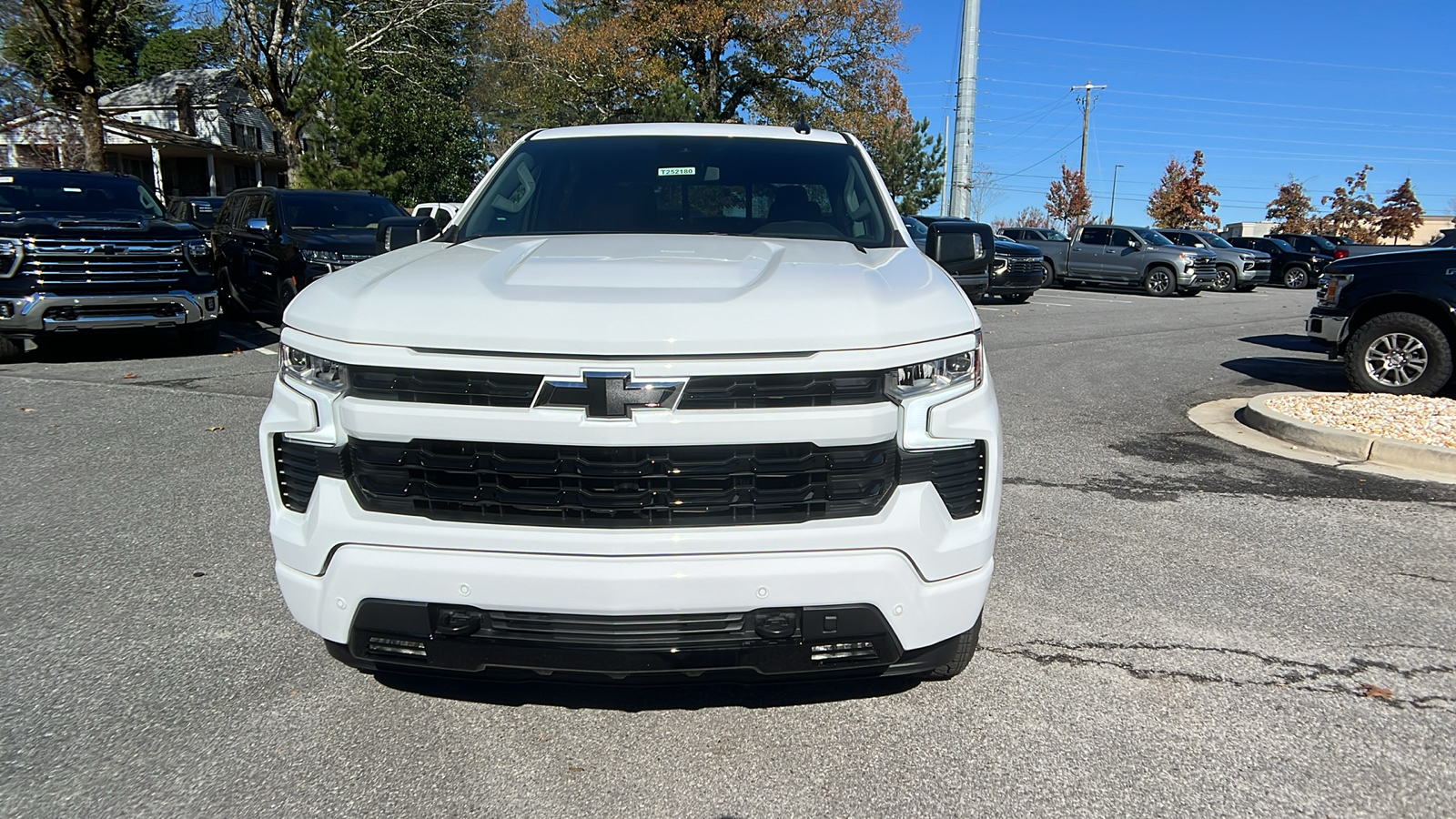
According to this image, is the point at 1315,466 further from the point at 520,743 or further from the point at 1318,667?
the point at 520,743

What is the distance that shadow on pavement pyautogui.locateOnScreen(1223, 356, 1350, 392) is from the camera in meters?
10.3

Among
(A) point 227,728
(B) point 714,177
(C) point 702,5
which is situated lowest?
(A) point 227,728

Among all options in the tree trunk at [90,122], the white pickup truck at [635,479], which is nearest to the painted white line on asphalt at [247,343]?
the white pickup truck at [635,479]

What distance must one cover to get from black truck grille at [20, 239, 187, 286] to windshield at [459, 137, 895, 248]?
24.7 feet

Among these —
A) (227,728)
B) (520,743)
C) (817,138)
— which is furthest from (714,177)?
(227,728)

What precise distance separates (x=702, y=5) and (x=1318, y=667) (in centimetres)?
3087

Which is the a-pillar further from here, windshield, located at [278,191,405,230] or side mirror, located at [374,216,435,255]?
side mirror, located at [374,216,435,255]

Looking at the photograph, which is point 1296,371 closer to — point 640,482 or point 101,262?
point 640,482

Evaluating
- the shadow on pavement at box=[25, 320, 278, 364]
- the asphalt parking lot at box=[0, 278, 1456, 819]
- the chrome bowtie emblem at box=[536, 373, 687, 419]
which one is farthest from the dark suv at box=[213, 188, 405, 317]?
the chrome bowtie emblem at box=[536, 373, 687, 419]

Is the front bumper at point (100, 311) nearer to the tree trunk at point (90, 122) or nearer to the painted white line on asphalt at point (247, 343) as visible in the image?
the painted white line on asphalt at point (247, 343)

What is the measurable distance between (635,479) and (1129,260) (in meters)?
25.0

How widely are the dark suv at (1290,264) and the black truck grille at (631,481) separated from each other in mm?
31628

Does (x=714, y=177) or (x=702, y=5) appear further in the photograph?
(x=702, y=5)

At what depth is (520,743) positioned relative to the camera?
2922 millimetres
